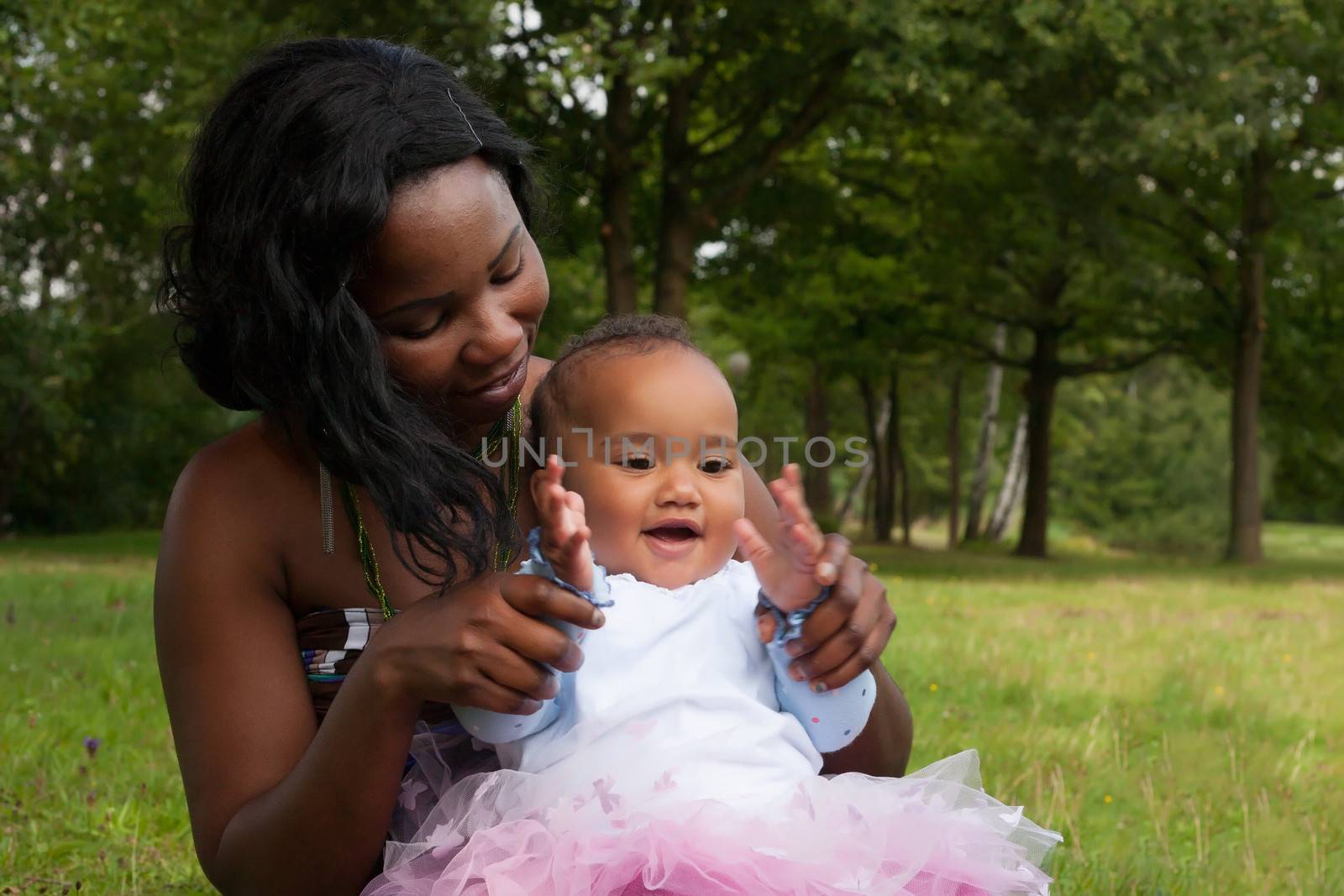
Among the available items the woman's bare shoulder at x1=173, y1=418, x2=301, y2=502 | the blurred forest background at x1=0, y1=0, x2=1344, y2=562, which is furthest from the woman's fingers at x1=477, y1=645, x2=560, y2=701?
the blurred forest background at x1=0, y1=0, x2=1344, y2=562

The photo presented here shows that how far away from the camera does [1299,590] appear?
13211 mm

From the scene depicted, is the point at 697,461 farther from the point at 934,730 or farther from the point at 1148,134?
the point at 1148,134

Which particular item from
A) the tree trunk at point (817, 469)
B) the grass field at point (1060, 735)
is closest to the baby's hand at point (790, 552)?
the grass field at point (1060, 735)

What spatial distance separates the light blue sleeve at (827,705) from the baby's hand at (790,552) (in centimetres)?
13

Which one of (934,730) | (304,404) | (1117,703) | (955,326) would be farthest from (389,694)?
(955,326)

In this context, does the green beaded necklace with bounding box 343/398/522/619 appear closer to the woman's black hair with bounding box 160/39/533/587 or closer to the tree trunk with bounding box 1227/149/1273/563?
the woman's black hair with bounding box 160/39/533/587

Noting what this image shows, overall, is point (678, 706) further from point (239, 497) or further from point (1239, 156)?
point (1239, 156)

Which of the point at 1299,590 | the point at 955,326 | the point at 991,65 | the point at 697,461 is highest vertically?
the point at 991,65

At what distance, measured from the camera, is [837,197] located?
1894 cm

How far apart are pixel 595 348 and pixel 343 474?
54cm

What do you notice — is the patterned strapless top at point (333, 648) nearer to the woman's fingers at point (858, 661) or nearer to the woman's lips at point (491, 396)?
the woman's lips at point (491, 396)

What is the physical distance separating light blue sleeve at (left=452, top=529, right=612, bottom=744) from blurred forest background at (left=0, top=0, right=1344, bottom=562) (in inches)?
239

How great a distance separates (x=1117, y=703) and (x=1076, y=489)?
145ft

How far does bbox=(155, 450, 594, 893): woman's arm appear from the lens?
1673 millimetres
